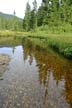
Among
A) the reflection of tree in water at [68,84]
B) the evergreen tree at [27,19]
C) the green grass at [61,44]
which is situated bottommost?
the reflection of tree in water at [68,84]

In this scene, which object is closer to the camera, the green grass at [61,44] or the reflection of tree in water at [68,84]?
the reflection of tree in water at [68,84]

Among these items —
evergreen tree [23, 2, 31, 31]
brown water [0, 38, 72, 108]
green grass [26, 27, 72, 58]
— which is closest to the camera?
brown water [0, 38, 72, 108]

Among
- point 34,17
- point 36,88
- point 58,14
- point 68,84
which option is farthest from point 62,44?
point 34,17

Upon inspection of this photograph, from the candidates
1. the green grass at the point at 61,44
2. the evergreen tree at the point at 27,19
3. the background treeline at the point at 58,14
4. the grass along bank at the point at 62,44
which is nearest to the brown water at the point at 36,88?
the grass along bank at the point at 62,44

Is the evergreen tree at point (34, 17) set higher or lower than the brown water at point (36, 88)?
higher

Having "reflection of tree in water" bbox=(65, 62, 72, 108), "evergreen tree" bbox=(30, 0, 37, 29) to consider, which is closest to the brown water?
"reflection of tree in water" bbox=(65, 62, 72, 108)

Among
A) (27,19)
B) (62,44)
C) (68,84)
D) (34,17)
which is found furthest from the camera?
(27,19)

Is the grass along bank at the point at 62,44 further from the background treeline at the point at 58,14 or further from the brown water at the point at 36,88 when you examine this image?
the background treeline at the point at 58,14

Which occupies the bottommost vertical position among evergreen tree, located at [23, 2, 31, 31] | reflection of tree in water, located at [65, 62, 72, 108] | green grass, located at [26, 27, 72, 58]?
reflection of tree in water, located at [65, 62, 72, 108]

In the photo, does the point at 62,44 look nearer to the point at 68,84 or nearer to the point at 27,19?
the point at 68,84

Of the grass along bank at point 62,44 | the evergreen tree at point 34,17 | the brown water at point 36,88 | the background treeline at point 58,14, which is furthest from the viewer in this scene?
the evergreen tree at point 34,17

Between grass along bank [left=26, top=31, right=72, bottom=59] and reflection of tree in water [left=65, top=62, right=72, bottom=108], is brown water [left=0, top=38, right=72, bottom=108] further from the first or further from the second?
grass along bank [left=26, top=31, right=72, bottom=59]

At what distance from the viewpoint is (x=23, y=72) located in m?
21.7

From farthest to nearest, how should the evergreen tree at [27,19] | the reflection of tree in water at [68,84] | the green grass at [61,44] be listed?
the evergreen tree at [27,19], the green grass at [61,44], the reflection of tree in water at [68,84]
